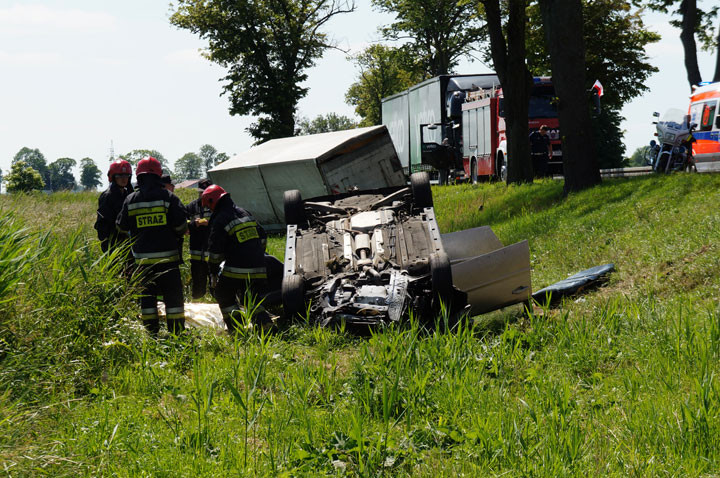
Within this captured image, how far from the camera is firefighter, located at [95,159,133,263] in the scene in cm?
828

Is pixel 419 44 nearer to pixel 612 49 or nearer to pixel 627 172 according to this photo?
pixel 612 49

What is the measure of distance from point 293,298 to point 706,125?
13.1m

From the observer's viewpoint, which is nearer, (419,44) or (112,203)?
(112,203)

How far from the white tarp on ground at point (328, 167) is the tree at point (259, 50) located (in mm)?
23752

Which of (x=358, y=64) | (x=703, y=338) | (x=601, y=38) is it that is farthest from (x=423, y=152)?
(x=358, y=64)

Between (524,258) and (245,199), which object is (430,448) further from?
(245,199)

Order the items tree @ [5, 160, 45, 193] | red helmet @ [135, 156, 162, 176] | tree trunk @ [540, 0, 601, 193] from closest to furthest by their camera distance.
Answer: red helmet @ [135, 156, 162, 176], tree trunk @ [540, 0, 601, 193], tree @ [5, 160, 45, 193]

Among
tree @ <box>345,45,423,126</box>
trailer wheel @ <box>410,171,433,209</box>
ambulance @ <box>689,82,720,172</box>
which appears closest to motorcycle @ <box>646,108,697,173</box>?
ambulance @ <box>689,82,720,172</box>

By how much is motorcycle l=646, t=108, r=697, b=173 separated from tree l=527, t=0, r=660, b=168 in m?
17.9

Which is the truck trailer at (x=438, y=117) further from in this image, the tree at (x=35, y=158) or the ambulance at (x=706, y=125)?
the tree at (x=35, y=158)

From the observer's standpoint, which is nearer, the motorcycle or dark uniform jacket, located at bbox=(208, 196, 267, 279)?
dark uniform jacket, located at bbox=(208, 196, 267, 279)

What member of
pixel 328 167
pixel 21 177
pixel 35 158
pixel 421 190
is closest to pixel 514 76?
pixel 328 167

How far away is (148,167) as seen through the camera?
Answer: 7.39 meters

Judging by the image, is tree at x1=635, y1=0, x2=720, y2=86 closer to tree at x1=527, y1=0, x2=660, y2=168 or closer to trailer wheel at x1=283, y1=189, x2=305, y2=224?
tree at x1=527, y1=0, x2=660, y2=168
